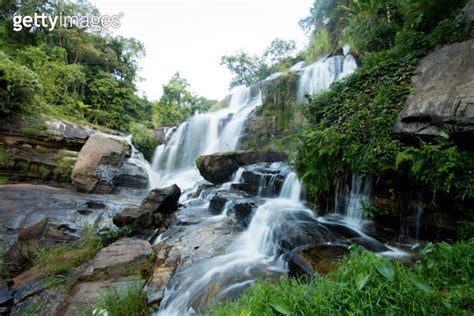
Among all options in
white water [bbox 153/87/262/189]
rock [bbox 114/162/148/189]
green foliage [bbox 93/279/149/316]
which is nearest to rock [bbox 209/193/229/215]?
green foliage [bbox 93/279/149/316]

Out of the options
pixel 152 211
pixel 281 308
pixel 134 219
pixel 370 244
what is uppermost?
pixel 281 308

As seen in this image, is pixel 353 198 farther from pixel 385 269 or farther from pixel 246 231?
pixel 385 269

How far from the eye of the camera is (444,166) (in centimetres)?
303

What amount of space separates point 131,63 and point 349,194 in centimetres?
1992

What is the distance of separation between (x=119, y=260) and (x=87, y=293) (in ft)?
2.77

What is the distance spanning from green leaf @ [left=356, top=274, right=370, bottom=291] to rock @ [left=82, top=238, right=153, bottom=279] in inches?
137

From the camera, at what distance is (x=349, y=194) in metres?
4.83

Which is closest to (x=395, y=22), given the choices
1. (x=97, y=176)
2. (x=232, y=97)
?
(x=97, y=176)

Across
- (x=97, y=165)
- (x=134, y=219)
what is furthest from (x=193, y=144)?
(x=134, y=219)

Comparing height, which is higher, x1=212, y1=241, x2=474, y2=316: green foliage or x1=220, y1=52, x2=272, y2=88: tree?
x1=220, y1=52, x2=272, y2=88: tree

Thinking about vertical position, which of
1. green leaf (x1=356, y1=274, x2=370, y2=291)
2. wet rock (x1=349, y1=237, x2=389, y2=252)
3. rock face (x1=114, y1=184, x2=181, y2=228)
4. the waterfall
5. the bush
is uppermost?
the waterfall

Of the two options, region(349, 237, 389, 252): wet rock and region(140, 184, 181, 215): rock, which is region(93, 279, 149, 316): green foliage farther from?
region(140, 184, 181, 215): rock

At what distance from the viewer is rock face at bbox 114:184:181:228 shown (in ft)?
19.2

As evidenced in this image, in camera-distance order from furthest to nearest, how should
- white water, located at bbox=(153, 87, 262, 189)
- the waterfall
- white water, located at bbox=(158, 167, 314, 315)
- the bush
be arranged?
1. white water, located at bbox=(153, 87, 262, 189)
2. the waterfall
3. the bush
4. white water, located at bbox=(158, 167, 314, 315)
